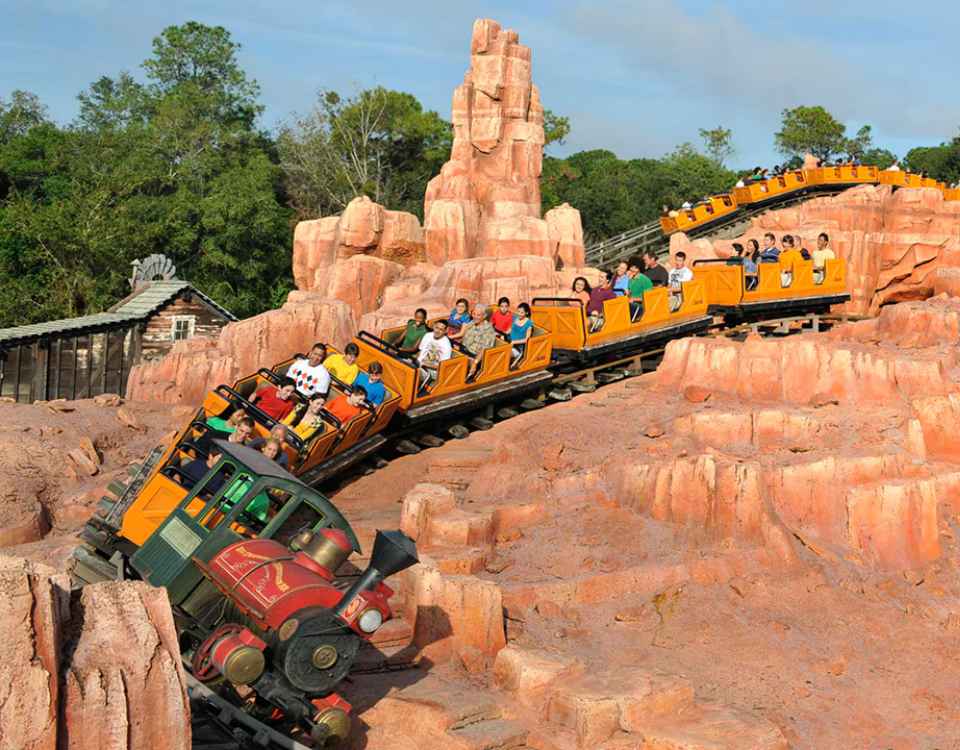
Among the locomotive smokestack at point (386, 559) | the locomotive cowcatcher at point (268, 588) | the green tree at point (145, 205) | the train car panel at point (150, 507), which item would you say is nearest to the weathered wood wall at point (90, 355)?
the green tree at point (145, 205)

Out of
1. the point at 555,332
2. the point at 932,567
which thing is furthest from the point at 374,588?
the point at 555,332

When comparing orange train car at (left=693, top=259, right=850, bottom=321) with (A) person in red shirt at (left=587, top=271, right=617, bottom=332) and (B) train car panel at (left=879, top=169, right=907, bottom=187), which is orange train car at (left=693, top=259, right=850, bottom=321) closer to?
(A) person in red shirt at (left=587, top=271, right=617, bottom=332)

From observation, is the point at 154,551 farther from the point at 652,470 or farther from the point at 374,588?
the point at 652,470

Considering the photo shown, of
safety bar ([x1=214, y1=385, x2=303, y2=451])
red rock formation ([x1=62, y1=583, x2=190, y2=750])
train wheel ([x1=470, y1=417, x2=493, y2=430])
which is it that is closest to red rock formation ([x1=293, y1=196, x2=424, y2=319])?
train wheel ([x1=470, y1=417, x2=493, y2=430])

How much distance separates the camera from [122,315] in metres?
27.8

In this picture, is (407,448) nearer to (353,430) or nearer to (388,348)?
(388,348)

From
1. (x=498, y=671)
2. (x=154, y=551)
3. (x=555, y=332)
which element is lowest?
(x=498, y=671)

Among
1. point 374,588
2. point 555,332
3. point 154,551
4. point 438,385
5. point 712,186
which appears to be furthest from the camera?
point 712,186

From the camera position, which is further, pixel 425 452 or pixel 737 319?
pixel 737 319

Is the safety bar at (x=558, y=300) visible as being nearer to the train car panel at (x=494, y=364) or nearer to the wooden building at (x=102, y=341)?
the train car panel at (x=494, y=364)

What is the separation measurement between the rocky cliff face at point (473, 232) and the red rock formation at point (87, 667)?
13791 millimetres

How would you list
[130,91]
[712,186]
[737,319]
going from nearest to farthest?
[737,319]
[712,186]
[130,91]

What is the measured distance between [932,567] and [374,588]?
23.3 feet

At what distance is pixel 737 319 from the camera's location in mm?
19047
